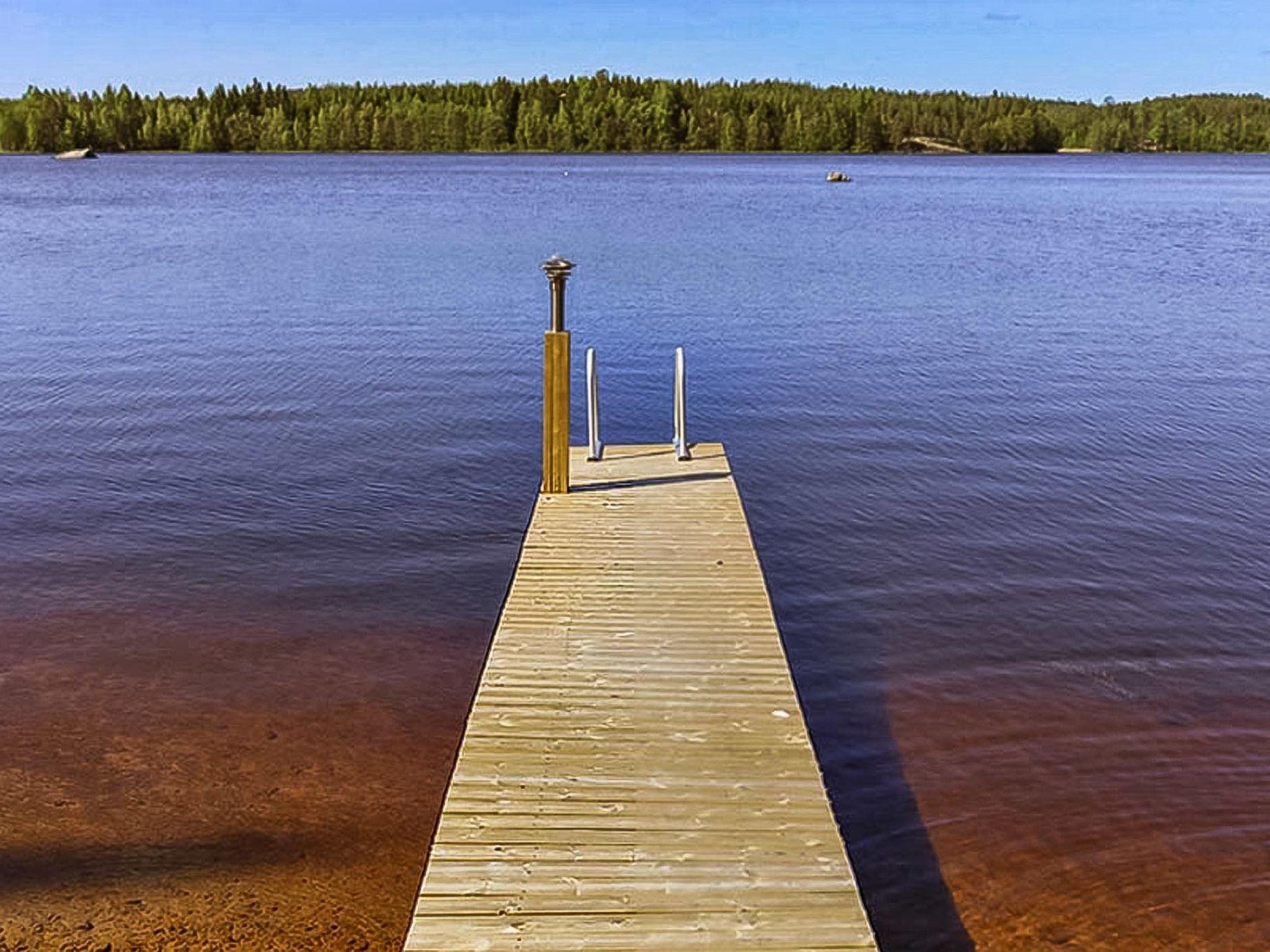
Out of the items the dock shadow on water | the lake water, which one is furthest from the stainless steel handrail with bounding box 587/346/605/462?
the dock shadow on water

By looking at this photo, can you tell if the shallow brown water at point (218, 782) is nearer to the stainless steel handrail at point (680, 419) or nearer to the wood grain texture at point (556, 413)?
the wood grain texture at point (556, 413)

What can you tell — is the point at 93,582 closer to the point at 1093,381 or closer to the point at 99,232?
the point at 1093,381

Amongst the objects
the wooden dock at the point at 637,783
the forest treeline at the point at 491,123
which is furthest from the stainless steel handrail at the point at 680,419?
the forest treeline at the point at 491,123

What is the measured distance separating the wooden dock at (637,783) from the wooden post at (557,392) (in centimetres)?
159

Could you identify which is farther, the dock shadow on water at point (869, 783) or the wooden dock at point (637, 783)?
the dock shadow on water at point (869, 783)

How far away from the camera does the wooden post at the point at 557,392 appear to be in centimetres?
1013

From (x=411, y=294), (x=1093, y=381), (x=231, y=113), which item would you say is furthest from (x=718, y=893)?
(x=231, y=113)

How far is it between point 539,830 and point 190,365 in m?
16.6

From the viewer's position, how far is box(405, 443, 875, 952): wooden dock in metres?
4.71

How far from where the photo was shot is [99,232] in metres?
45.0

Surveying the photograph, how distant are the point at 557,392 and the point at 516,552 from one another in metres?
2.15

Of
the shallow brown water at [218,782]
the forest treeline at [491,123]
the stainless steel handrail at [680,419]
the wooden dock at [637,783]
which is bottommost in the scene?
the shallow brown water at [218,782]

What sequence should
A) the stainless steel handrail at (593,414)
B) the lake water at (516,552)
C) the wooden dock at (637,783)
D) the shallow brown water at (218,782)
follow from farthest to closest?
1. the stainless steel handrail at (593,414)
2. the lake water at (516,552)
3. the shallow brown water at (218,782)
4. the wooden dock at (637,783)

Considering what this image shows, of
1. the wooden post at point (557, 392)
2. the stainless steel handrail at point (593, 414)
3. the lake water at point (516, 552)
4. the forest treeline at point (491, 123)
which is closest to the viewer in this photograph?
the lake water at point (516, 552)
